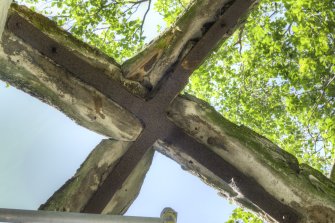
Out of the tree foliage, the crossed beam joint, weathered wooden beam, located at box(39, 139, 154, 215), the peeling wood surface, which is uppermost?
the tree foliage

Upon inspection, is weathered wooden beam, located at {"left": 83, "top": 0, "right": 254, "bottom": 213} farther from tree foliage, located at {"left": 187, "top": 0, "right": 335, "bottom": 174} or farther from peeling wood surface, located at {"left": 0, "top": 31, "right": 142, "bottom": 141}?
tree foliage, located at {"left": 187, "top": 0, "right": 335, "bottom": 174}

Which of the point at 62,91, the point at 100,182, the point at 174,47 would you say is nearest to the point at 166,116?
the point at 174,47

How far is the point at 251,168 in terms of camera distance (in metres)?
4.00

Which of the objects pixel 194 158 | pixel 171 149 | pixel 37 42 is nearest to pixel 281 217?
pixel 194 158

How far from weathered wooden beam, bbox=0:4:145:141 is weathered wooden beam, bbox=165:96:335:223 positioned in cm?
60

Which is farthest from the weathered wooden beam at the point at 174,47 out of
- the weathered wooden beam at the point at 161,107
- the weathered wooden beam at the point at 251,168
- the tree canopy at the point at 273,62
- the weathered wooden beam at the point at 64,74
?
the tree canopy at the point at 273,62

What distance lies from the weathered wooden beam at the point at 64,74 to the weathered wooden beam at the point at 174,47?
0.48 ft

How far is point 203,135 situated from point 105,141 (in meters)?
1.08

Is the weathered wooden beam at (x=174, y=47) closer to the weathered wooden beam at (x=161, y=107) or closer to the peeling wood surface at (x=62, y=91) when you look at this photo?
the weathered wooden beam at (x=161, y=107)

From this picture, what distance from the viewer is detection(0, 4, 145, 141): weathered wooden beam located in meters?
3.51

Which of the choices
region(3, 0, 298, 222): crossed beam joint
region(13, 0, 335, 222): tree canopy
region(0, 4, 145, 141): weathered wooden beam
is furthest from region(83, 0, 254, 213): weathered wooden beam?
region(13, 0, 335, 222): tree canopy

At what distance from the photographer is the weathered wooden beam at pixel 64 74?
351 centimetres

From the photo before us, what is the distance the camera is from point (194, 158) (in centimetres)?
406

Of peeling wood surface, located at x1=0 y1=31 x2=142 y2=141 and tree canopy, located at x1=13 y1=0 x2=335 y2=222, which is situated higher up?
tree canopy, located at x1=13 y1=0 x2=335 y2=222
